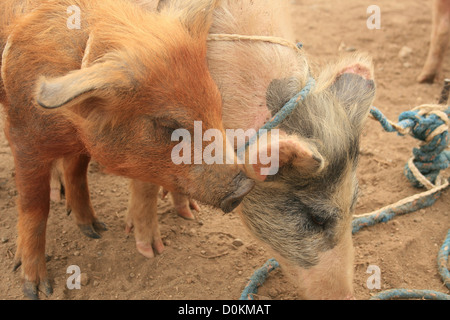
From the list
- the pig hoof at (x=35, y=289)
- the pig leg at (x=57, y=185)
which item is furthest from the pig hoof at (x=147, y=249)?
the pig leg at (x=57, y=185)

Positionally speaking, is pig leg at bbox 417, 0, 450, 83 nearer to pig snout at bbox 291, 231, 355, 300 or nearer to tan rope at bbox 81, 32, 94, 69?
pig snout at bbox 291, 231, 355, 300

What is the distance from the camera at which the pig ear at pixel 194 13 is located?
7.84ft

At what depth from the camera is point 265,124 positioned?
103 inches

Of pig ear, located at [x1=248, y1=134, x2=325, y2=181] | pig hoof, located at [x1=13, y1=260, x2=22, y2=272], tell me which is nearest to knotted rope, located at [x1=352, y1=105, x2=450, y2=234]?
pig ear, located at [x1=248, y1=134, x2=325, y2=181]

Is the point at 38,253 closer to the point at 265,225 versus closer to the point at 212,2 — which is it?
the point at 265,225

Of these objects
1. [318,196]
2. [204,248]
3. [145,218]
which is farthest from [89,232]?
[318,196]

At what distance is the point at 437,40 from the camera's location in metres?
5.66

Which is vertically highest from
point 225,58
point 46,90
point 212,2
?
point 212,2

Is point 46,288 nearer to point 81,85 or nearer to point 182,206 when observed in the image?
point 182,206

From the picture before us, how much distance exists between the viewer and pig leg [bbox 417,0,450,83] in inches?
217

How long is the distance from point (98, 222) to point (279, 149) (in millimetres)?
1964

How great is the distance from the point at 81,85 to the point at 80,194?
1756 millimetres
